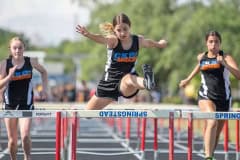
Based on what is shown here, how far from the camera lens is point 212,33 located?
1181 centimetres

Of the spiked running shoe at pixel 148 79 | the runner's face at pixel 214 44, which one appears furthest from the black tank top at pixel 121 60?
the runner's face at pixel 214 44

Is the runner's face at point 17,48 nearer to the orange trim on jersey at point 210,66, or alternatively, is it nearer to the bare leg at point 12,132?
the bare leg at point 12,132

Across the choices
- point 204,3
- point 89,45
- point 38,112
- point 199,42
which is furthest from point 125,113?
point 89,45

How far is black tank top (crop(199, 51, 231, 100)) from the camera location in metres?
11.9

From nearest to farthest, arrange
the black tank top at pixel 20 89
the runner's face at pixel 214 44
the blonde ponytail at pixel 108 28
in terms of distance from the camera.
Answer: the black tank top at pixel 20 89
the blonde ponytail at pixel 108 28
the runner's face at pixel 214 44

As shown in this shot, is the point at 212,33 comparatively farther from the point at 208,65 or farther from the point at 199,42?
the point at 199,42

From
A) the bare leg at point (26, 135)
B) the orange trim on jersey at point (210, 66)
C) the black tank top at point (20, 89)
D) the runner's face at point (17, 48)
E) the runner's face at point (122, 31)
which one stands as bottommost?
the bare leg at point (26, 135)

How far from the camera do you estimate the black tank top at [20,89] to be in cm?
1132

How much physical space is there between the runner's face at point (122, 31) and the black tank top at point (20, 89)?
1.39 meters

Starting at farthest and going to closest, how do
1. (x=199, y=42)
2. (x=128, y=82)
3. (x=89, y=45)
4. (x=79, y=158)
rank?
(x=89, y=45)
(x=199, y=42)
(x=79, y=158)
(x=128, y=82)

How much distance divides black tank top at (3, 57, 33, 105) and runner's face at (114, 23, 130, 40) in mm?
1393

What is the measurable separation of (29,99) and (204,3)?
37.0 m

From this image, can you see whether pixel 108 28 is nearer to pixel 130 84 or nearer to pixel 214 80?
pixel 130 84

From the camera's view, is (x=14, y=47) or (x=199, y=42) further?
(x=199, y=42)
